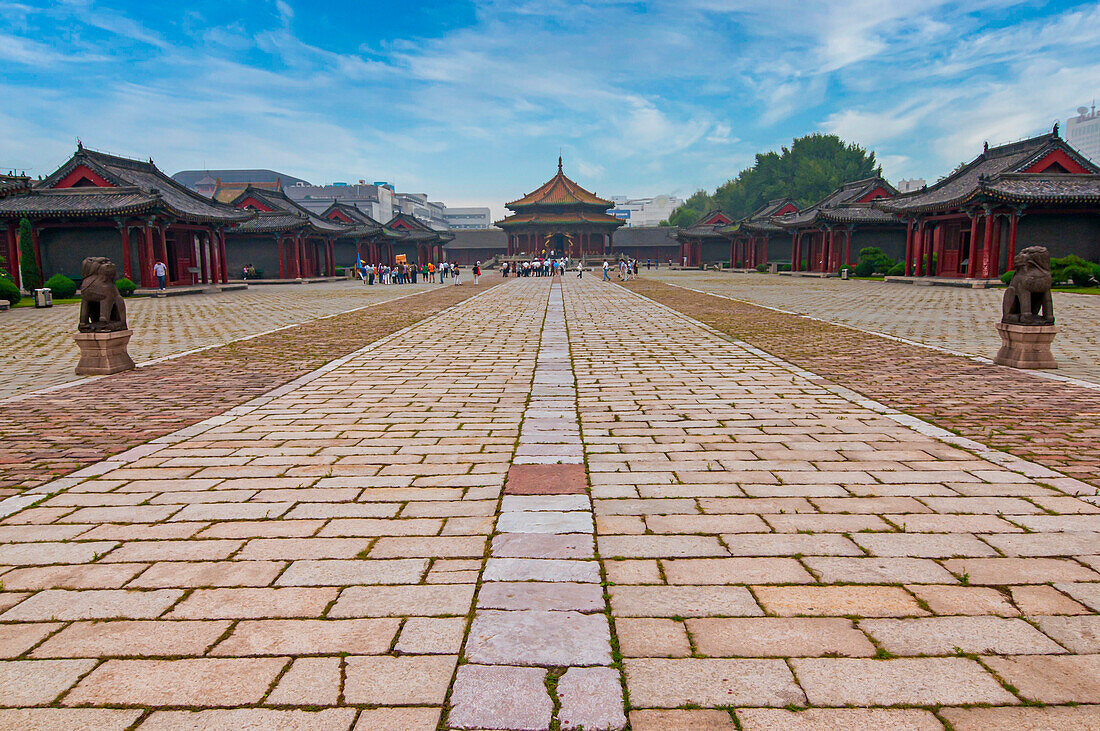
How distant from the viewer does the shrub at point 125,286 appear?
1051 inches

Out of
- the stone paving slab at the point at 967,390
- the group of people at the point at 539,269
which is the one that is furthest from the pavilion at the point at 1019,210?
the group of people at the point at 539,269

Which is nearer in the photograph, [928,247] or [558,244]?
[928,247]

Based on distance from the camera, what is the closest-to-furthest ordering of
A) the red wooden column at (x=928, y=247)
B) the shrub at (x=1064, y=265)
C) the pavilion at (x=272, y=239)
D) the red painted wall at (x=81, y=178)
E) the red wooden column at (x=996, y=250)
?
the shrub at (x=1064, y=265) < the red wooden column at (x=996, y=250) < the red painted wall at (x=81, y=178) < the red wooden column at (x=928, y=247) < the pavilion at (x=272, y=239)

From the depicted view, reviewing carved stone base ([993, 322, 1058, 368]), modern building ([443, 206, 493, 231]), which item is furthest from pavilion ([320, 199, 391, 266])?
modern building ([443, 206, 493, 231])

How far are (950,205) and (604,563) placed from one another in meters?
32.9

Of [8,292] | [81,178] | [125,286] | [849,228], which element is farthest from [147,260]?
[849,228]

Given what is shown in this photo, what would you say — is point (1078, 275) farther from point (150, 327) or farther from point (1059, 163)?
point (150, 327)

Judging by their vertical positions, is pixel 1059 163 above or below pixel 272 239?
above

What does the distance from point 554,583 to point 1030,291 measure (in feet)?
28.2

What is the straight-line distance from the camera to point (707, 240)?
64875 mm

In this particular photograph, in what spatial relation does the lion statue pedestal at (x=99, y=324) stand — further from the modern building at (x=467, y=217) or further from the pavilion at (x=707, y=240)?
the modern building at (x=467, y=217)

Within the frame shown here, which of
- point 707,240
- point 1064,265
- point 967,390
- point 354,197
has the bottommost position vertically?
point 967,390

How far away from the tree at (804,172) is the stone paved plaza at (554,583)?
72347mm

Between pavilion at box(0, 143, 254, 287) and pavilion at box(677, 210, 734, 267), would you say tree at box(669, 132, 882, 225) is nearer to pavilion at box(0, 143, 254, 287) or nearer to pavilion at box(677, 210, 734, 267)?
pavilion at box(677, 210, 734, 267)
